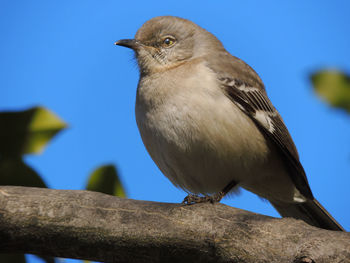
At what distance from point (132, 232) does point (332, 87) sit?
191cm

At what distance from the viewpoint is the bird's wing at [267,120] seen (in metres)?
5.12

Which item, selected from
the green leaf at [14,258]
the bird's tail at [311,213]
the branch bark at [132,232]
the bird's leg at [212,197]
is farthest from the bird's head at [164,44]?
the green leaf at [14,258]

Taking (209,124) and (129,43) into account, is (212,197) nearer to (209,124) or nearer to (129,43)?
(209,124)

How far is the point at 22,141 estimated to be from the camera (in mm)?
3156

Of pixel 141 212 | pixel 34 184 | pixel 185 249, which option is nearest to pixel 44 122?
pixel 34 184

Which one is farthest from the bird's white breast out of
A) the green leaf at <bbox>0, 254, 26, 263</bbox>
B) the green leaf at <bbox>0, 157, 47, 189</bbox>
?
the green leaf at <bbox>0, 254, 26, 263</bbox>

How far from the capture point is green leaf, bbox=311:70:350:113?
318 centimetres

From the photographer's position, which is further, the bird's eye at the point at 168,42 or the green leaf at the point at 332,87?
the bird's eye at the point at 168,42

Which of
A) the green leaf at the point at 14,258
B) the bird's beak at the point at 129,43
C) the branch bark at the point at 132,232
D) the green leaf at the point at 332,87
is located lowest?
the green leaf at the point at 14,258

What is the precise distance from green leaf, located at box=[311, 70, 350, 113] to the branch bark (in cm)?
99

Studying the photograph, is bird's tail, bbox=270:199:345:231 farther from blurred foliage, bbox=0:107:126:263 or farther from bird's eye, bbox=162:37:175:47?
blurred foliage, bbox=0:107:126:263

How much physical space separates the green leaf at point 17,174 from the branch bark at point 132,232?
1.26 feet

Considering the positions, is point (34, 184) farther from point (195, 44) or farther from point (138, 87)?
point (195, 44)

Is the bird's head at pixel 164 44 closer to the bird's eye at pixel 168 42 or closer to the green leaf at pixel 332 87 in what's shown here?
the bird's eye at pixel 168 42
